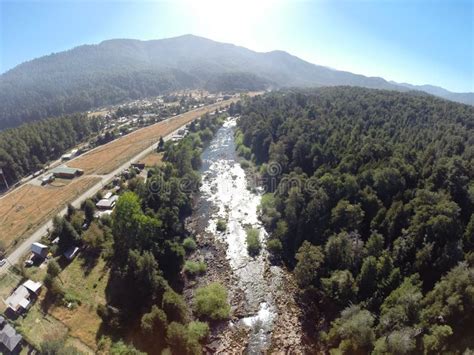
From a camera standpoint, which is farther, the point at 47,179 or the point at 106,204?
the point at 47,179

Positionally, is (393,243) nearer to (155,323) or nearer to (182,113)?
(155,323)

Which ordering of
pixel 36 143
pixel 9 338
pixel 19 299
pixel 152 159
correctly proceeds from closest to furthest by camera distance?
pixel 9 338
pixel 19 299
pixel 36 143
pixel 152 159

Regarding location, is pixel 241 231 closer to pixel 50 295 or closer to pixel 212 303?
pixel 212 303

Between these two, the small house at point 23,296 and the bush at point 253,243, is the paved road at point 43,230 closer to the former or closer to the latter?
the small house at point 23,296

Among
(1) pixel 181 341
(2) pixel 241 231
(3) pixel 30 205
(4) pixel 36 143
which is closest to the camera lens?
(1) pixel 181 341

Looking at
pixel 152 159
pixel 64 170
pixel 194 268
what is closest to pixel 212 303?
pixel 194 268

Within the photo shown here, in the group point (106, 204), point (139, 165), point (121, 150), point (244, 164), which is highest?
point (244, 164)

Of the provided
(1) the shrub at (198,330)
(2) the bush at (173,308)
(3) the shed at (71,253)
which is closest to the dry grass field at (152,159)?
(3) the shed at (71,253)
